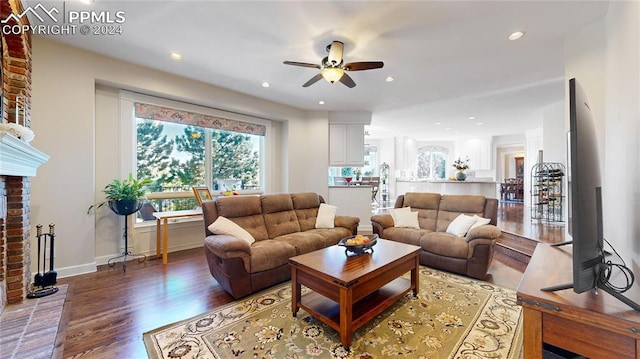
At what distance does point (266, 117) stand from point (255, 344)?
4.34m

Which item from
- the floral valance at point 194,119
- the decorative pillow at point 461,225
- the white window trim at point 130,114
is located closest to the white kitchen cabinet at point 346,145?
the floral valance at point 194,119

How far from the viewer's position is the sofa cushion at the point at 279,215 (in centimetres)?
344

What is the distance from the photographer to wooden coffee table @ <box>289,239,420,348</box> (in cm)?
Result: 180

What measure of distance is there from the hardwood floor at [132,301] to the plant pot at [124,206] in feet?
2.48

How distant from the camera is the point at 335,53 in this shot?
2.70 meters

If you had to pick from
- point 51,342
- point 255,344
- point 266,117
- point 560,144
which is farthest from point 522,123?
point 51,342

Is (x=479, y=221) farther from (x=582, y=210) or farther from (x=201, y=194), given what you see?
(x=201, y=194)

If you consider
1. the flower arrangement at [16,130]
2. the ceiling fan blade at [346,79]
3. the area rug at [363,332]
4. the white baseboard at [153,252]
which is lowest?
the area rug at [363,332]

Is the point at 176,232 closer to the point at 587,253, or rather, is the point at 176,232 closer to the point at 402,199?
the point at 402,199

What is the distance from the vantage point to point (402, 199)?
4277 millimetres

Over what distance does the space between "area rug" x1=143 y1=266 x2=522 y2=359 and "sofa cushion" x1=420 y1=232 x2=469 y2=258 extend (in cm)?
56

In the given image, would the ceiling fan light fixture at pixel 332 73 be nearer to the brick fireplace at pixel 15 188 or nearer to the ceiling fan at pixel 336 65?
the ceiling fan at pixel 336 65

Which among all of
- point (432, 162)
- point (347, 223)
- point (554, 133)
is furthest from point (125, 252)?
point (432, 162)

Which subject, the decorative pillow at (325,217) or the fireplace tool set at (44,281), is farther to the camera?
the decorative pillow at (325,217)
